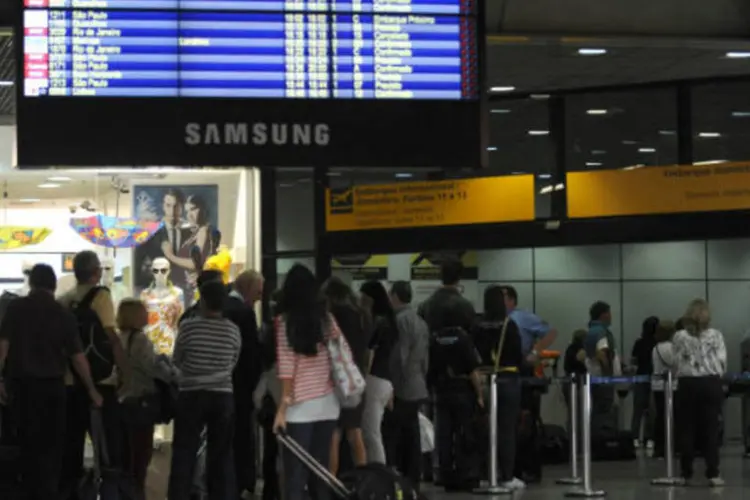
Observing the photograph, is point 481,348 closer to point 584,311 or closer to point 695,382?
point 695,382

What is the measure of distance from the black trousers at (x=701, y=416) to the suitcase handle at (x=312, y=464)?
5828 mm

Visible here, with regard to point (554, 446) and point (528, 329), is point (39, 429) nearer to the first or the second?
point (528, 329)

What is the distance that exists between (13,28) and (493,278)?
15.1 metres

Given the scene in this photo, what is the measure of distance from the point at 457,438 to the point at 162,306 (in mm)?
3634

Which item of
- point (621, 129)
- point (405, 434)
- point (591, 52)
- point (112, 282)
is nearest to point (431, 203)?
point (621, 129)

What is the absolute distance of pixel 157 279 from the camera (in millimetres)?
→ 14797

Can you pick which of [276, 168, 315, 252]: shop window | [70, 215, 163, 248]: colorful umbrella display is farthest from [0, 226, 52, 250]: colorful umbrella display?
[276, 168, 315, 252]: shop window

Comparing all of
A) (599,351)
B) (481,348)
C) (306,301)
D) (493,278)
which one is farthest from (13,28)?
(493,278)

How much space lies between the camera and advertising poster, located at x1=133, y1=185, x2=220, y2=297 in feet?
48.7

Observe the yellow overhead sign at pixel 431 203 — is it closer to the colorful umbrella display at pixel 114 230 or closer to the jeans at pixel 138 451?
the colorful umbrella display at pixel 114 230

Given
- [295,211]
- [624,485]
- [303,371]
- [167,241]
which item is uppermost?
[295,211]

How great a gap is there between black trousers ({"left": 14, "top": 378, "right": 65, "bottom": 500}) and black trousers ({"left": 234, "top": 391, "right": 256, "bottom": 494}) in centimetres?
190

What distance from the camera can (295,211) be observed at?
17062 mm

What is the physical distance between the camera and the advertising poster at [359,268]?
17.7 meters
